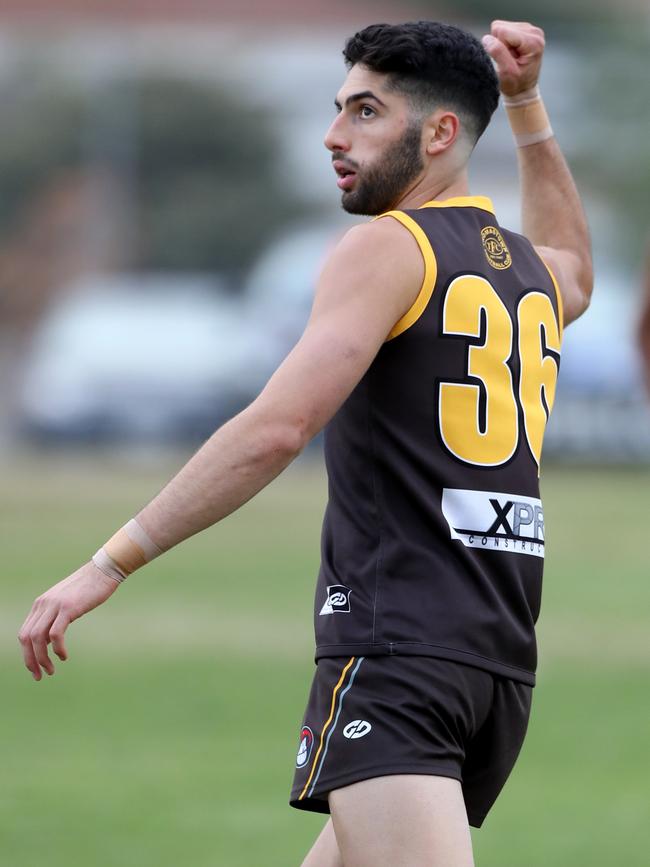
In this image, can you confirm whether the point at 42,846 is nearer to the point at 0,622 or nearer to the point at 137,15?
the point at 0,622

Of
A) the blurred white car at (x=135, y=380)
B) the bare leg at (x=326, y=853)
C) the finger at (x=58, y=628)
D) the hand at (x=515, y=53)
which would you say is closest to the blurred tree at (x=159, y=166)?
the blurred white car at (x=135, y=380)

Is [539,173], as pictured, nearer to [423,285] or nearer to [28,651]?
[423,285]

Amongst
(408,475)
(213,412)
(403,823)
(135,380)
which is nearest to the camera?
(403,823)

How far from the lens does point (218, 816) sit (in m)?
7.56

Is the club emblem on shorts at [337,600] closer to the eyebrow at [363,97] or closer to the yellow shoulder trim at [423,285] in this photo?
the yellow shoulder trim at [423,285]

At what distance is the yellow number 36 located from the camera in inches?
151

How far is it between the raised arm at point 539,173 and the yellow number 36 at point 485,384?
532mm

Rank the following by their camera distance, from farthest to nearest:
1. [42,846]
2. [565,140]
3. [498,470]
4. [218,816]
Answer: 1. [565,140]
2. [218,816]
3. [42,846]
4. [498,470]

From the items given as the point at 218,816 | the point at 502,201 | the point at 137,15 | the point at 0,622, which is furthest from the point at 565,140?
the point at 218,816

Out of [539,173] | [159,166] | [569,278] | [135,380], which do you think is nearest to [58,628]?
[569,278]

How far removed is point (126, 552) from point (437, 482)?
0.69 m

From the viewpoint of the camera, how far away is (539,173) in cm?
475

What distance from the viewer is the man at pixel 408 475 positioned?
369 cm

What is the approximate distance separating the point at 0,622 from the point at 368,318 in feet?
32.0
